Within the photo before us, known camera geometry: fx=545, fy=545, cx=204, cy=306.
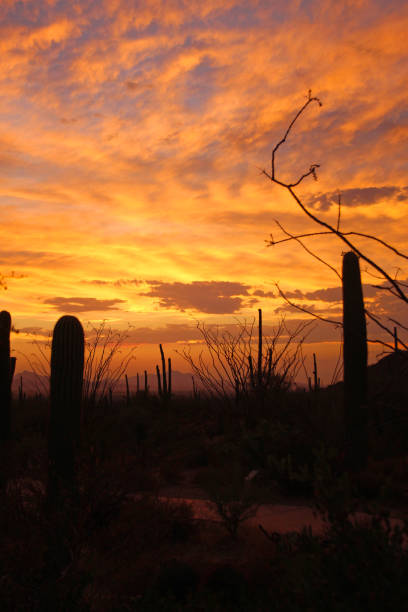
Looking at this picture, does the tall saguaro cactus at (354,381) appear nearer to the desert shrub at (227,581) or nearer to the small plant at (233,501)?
the small plant at (233,501)

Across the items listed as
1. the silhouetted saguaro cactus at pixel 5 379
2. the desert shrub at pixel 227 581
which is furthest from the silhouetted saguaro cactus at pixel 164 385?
the desert shrub at pixel 227 581

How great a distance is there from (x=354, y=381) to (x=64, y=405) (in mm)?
5054

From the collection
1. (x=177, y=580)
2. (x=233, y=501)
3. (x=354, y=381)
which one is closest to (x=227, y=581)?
(x=177, y=580)

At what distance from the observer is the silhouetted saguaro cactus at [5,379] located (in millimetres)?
9992

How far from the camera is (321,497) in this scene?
2.91 meters

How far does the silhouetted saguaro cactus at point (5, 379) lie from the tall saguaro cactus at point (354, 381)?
6.11m

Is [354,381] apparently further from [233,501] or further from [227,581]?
[227,581]

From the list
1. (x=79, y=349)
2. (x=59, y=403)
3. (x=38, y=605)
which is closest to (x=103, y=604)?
(x=38, y=605)

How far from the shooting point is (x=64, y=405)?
23.2 ft

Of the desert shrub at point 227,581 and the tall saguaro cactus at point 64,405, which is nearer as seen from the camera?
the desert shrub at point 227,581

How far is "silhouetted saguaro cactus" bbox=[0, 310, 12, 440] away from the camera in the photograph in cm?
999

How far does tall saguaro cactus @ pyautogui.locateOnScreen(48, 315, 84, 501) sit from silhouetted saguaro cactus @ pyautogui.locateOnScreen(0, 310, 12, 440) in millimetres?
3313

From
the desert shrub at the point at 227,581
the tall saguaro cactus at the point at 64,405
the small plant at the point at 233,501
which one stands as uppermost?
the tall saguaro cactus at the point at 64,405

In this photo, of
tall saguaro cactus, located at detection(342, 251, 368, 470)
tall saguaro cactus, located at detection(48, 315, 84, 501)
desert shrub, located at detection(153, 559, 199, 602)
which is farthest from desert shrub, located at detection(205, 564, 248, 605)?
tall saguaro cactus, located at detection(342, 251, 368, 470)
